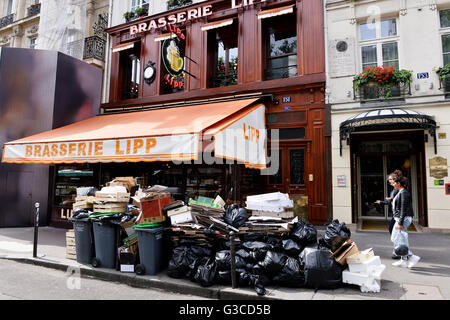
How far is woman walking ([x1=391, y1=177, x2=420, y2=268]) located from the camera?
5.57 m

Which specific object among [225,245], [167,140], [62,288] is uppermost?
[167,140]

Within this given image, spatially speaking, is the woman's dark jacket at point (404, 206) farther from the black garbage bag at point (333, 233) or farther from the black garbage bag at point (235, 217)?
the black garbage bag at point (235, 217)

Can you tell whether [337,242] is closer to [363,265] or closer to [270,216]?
[363,265]

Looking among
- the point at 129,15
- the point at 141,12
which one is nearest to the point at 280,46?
the point at 141,12

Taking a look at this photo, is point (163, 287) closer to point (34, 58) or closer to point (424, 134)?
point (424, 134)

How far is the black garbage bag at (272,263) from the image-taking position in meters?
4.54

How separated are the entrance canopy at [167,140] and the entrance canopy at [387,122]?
2.66 metres

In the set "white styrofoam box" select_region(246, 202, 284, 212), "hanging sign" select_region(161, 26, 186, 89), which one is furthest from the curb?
"hanging sign" select_region(161, 26, 186, 89)

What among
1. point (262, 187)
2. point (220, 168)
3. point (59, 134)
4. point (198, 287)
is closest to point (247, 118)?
point (220, 168)

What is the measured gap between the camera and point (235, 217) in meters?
5.43

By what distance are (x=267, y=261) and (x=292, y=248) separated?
0.54m

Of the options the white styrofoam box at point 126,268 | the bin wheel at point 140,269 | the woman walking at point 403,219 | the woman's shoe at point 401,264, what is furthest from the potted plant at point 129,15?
the woman's shoe at point 401,264

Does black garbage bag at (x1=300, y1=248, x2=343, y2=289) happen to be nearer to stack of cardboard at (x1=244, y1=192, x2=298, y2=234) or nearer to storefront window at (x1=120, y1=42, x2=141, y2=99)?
stack of cardboard at (x1=244, y1=192, x2=298, y2=234)

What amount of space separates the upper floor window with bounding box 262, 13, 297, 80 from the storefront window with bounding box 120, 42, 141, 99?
5.91 metres
